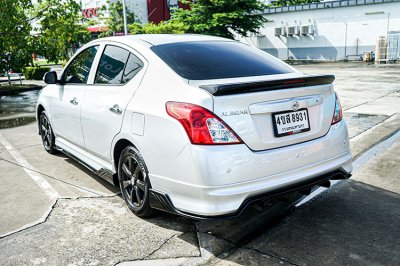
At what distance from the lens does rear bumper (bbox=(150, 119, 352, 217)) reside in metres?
2.75

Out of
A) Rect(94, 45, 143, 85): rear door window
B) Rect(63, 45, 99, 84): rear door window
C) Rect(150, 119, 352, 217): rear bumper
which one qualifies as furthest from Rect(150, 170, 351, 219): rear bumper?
Rect(63, 45, 99, 84): rear door window

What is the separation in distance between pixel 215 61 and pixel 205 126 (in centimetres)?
101

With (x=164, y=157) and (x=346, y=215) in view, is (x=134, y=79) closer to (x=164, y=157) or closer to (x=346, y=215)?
(x=164, y=157)

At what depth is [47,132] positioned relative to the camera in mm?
5773

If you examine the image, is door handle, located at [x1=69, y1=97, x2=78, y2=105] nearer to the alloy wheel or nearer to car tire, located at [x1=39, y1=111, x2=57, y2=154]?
car tire, located at [x1=39, y1=111, x2=57, y2=154]

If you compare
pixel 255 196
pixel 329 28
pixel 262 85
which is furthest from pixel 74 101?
pixel 329 28

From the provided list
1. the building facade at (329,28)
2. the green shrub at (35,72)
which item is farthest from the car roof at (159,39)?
the building facade at (329,28)

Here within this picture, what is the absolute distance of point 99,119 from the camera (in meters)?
3.87

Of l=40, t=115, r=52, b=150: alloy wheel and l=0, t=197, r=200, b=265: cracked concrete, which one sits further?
l=40, t=115, r=52, b=150: alloy wheel

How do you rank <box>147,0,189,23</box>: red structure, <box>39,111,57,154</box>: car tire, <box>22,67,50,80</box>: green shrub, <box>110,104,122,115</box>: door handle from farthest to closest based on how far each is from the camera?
<box>147,0,189,23</box>: red structure, <box>22,67,50,80</box>: green shrub, <box>39,111,57,154</box>: car tire, <box>110,104,122,115</box>: door handle

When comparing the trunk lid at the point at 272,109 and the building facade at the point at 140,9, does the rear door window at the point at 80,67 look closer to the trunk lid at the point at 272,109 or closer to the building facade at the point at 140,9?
the trunk lid at the point at 272,109

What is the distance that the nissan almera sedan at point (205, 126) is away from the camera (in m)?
2.78

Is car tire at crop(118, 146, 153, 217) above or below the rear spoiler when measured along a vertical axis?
below

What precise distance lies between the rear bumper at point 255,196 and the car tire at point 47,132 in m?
2.93
